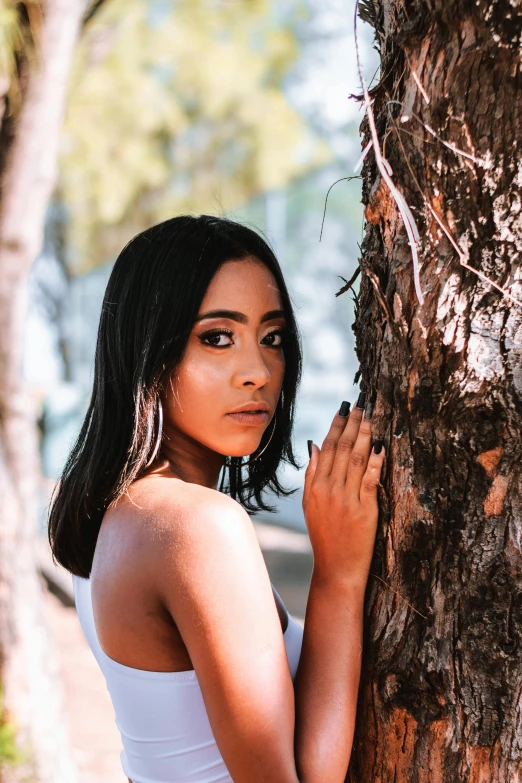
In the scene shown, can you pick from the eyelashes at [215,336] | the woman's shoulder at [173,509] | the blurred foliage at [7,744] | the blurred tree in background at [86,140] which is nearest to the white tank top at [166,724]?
the woman's shoulder at [173,509]

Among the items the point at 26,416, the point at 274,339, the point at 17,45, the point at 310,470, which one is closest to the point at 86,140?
the point at 17,45

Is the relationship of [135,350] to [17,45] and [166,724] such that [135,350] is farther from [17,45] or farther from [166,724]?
[17,45]

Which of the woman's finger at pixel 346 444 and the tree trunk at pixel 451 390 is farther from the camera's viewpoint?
the woman's finger at pixel 346 444

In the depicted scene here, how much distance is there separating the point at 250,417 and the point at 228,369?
12 centimetres

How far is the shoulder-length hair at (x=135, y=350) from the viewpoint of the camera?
175cm

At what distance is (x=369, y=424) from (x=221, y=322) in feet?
1.39

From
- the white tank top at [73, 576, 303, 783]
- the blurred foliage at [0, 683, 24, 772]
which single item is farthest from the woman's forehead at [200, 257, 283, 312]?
the blurred foliage at [0, 683, 24, 772]

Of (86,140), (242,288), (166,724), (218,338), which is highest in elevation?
(86,140)

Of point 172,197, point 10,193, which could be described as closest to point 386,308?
point 10,193

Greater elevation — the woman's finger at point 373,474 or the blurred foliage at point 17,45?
the blurred foliage at point 17,45

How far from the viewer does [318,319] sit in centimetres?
2305

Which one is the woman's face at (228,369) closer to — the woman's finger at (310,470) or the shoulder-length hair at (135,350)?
the shoulder-length hair at (135,350)

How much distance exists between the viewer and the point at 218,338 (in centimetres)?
178

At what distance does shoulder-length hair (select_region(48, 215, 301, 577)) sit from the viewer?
175 cm
